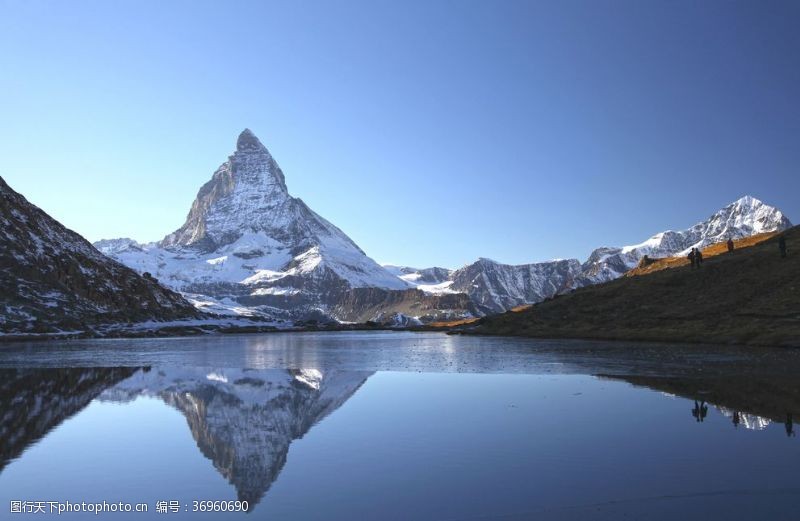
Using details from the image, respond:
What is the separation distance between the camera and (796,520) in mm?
12117

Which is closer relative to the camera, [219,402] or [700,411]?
[700,411]

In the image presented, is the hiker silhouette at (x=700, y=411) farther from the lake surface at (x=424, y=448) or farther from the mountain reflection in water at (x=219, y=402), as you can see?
the mountain reflection in water at (x=219, y=402)

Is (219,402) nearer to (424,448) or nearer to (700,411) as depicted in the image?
(424,448)

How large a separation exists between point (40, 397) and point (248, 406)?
46.5ft

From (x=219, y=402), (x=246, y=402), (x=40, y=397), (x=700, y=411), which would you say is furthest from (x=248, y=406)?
(x=700, y=411)

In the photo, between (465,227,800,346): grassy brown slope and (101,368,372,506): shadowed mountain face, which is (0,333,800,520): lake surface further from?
(465,227,800,346): grassy brown slope

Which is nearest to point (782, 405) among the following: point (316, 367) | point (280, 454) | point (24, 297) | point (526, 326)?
point (280, 454)

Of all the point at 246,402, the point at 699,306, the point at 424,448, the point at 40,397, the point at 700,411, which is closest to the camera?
the point at 424,448

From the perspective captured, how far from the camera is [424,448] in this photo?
768 inches

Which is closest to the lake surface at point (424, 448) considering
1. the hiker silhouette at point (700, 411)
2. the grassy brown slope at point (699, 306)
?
the hiker silhouette at point (700, 411)

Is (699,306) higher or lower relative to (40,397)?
higher

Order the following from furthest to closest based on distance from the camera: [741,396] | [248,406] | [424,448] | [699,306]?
1. [699,306]
2. [248,406]
3. [741,396]
4. [424,448]

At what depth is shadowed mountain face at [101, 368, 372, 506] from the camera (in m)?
17.9

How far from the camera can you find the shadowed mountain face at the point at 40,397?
22.5 metres
